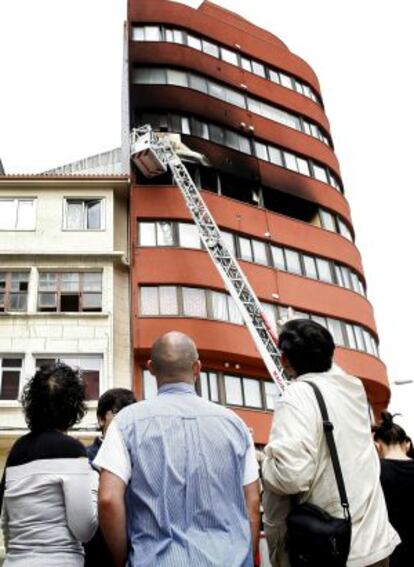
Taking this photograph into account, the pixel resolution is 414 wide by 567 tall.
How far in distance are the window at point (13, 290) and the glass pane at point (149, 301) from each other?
414 cm

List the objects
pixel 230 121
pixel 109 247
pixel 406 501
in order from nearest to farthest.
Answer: pixel 406 501 < pixel 109 247 < pixel 230 121

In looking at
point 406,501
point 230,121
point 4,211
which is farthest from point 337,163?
point 406,501

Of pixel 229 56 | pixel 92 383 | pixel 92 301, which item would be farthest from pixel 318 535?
pixel 229 56

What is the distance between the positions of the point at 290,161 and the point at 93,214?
1020 cm

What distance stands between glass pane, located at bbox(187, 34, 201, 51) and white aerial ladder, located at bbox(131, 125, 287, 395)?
6353mm

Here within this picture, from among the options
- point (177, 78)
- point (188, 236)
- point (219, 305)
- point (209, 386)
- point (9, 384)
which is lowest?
point (209, 386)

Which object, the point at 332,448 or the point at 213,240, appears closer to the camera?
the point at 332,448

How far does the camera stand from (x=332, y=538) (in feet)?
10.1

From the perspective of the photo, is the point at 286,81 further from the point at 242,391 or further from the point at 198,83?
the point at 242,391

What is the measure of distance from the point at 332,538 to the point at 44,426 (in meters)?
1.74

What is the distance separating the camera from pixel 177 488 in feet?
9.84

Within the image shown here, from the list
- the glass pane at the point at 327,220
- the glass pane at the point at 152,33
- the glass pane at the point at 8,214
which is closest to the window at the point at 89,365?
the glass pane at the point at 8,214

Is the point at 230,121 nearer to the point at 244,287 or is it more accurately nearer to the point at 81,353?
the point at 244,287

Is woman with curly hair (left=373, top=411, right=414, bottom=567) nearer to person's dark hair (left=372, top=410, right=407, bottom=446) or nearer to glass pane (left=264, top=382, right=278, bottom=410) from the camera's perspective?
person's dark hair (left=372, top=410, right=407, bottom=446)
